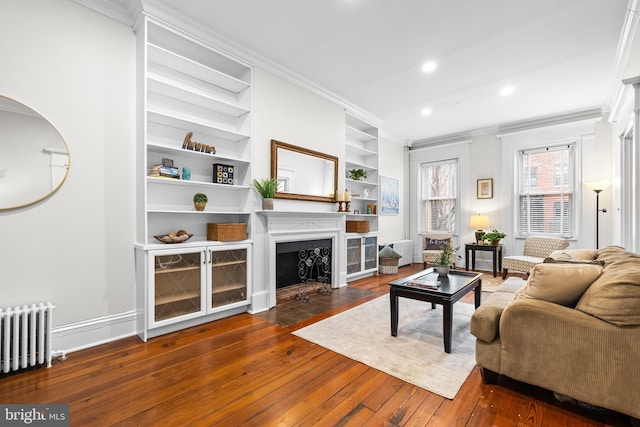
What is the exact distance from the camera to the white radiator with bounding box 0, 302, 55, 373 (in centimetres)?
206

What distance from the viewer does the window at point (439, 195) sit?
657 cm

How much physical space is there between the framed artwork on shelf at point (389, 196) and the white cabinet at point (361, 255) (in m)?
1.01

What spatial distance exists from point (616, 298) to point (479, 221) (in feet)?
14.4

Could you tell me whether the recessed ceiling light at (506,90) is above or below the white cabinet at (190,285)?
above

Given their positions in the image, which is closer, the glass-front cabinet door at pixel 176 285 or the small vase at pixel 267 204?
the glass-front cabinet door at pixel 176 285

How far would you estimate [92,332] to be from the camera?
2.58 metres

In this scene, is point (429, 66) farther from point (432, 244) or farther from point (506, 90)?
point (432, 244)

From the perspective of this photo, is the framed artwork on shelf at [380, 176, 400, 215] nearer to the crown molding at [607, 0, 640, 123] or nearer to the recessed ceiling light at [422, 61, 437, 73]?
the recessed ceiling light at [422, 61, 437, 73]

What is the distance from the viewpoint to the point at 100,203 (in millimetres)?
2656

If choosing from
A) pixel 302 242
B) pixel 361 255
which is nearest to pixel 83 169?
pixel 302 242

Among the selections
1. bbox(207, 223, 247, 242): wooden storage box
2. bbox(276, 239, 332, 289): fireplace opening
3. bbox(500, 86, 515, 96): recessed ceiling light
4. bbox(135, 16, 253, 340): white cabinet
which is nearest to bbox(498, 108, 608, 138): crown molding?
bbox(500, 86, 515, 96): recessed ceiling light

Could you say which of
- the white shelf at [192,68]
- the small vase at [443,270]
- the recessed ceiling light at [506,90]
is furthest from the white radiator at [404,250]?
the white shelf at [192,68]

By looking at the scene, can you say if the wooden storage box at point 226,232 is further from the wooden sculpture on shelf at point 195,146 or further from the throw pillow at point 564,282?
the throw pillow at point 564,282

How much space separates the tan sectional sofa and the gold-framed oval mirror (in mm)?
3448
